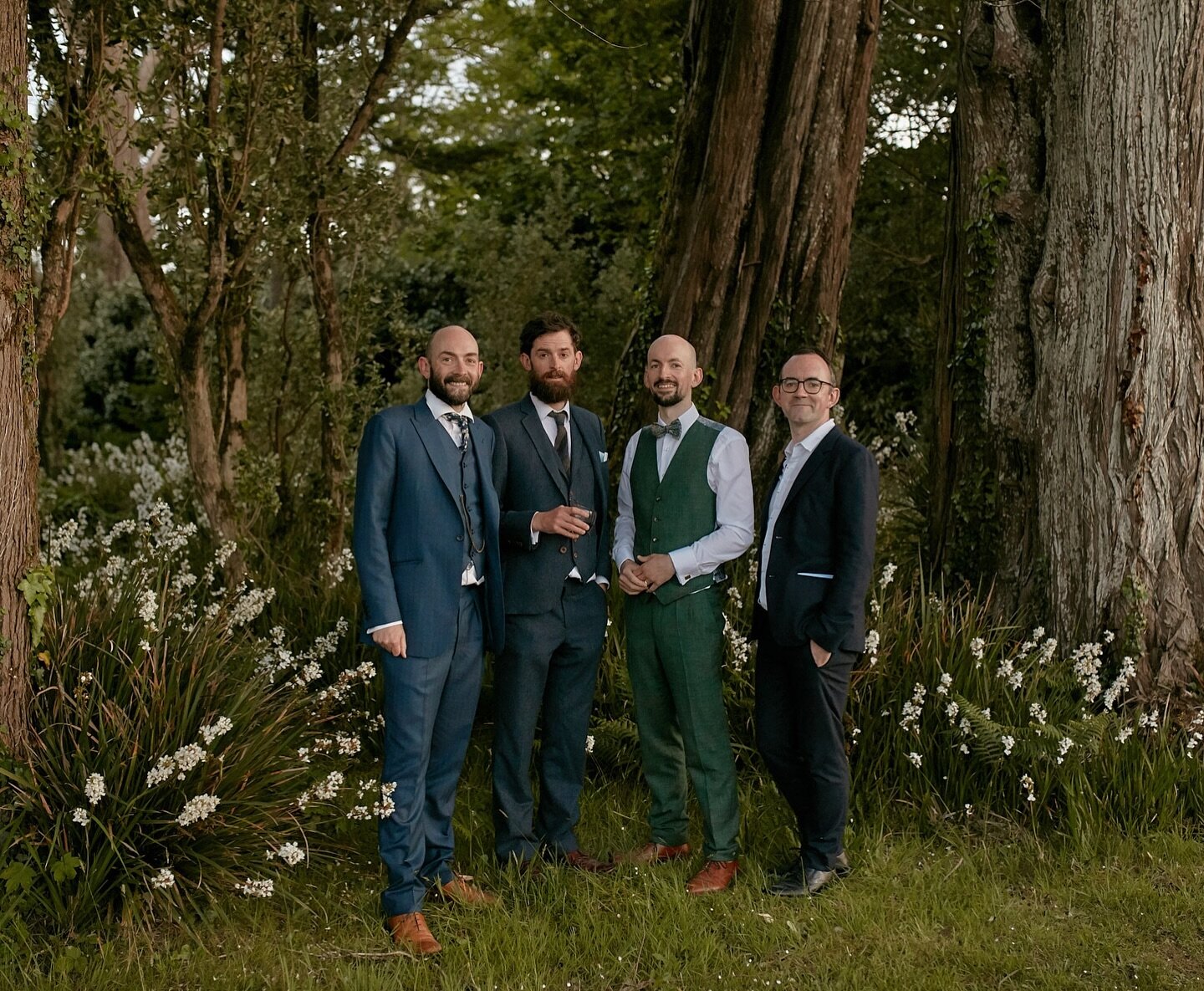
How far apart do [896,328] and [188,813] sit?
1087cm

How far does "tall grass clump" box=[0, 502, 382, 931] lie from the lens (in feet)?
14.1

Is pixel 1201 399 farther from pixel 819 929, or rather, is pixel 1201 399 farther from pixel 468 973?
pixel 468 973

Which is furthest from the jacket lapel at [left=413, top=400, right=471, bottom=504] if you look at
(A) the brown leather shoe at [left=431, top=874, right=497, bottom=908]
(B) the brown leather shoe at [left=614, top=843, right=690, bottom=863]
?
(B) the brown leather shoe at [left=614, top=843, right=690, bottom=863]

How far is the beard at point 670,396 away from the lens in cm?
467

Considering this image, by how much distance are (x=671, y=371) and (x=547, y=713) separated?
149 cm

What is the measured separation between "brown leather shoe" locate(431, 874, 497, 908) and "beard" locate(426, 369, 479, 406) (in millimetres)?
1852

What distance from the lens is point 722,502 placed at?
468 centimetres

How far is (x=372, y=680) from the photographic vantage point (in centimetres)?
632

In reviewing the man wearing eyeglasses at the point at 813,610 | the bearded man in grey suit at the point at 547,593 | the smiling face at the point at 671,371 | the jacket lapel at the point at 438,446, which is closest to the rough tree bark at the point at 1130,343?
the man wearing eyeglasses at the point at 813,610

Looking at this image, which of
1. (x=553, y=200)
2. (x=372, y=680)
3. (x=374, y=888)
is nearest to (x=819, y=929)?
(x=374, y=888)

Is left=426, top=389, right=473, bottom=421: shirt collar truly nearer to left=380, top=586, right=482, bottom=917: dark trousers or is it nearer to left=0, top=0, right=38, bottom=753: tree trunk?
left=380, top=586, right=482, bottom=917: dark trousers

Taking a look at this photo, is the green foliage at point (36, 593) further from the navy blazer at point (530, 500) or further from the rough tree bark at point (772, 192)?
the rough tree bark at point (772, 192)

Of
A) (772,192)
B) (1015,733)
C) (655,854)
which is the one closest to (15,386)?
(655,854)

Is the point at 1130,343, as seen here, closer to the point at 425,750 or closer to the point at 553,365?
the point at 553,365
